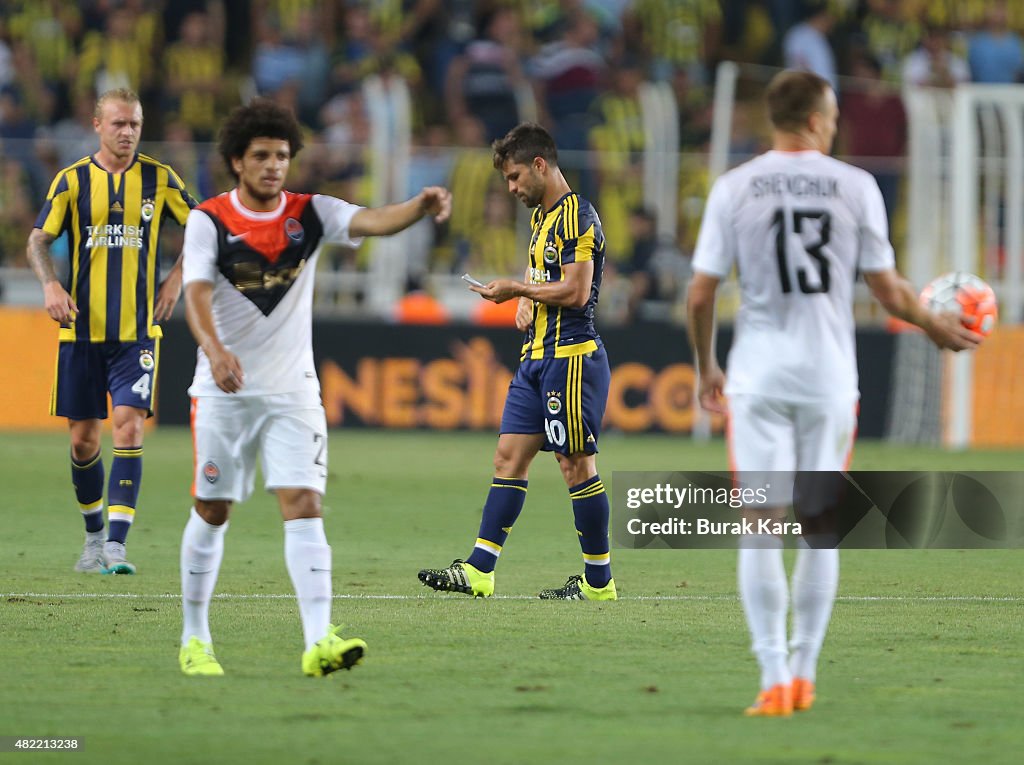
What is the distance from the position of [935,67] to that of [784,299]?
19.2 metres

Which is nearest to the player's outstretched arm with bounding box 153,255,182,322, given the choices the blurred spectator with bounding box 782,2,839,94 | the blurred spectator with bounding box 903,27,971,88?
the blurred spectator with bounding box 782,2,839,94

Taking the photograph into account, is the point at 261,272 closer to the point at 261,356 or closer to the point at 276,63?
the point at 261,356

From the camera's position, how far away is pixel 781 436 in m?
5.68

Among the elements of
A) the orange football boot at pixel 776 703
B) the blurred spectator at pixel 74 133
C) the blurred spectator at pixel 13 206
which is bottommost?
the orange football boot at pixel 776 703

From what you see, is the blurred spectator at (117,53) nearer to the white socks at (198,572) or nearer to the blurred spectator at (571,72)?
the blurred spectator at (571,72)

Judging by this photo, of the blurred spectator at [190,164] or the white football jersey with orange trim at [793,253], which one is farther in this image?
the blurred spectator at [190,164]

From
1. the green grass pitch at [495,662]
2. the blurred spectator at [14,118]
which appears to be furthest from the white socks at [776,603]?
the blurred spectator at [14,118]

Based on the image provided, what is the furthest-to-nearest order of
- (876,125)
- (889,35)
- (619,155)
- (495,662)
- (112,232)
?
(889,35), (876,125), (619,155), (112,232), (495,662)

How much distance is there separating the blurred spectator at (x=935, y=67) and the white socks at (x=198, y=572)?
18737 millimetres

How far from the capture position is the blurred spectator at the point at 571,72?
22.2 meters

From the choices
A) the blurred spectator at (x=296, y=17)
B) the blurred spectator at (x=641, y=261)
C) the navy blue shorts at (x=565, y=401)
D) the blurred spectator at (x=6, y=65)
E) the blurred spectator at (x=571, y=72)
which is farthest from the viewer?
the blurred spectator at (x=296, y=17)

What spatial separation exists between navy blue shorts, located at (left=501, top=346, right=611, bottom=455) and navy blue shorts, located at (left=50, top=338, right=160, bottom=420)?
7.52 feet

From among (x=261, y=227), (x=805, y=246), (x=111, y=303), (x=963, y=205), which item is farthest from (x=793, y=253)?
(x=963, y=205)

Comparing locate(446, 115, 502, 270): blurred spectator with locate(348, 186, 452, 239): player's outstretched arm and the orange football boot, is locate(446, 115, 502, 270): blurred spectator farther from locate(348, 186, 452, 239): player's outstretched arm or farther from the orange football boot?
the orange football boot
